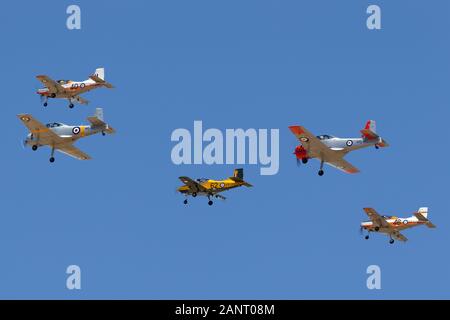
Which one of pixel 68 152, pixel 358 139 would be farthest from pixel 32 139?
pixel 358 139

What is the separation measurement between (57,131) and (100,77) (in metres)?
5.36

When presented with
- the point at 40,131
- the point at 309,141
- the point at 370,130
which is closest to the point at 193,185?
the point at 309,141

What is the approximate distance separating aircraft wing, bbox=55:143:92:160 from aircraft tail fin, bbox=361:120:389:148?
61.3 ft

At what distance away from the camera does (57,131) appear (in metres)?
83.2

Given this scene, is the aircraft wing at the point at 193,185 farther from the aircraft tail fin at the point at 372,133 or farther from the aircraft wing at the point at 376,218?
the aircraft tail fin at the point at 372,133

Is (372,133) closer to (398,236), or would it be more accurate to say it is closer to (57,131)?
(398,236)

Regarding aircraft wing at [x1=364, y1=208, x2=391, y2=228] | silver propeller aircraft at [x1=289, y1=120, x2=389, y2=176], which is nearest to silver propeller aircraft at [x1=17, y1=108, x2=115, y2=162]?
silver propeller aircraft at [x1=289, y1=120, x2=389, y2=176]

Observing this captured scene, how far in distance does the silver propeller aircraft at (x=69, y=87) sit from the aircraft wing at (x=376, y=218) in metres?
20.1

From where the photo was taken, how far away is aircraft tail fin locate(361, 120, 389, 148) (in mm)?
79625

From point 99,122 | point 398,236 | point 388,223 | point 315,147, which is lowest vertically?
point 398,236

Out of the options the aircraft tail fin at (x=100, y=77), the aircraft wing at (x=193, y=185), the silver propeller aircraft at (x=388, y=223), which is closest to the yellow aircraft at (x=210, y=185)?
the aircraft wing at (x=193, y=185)
